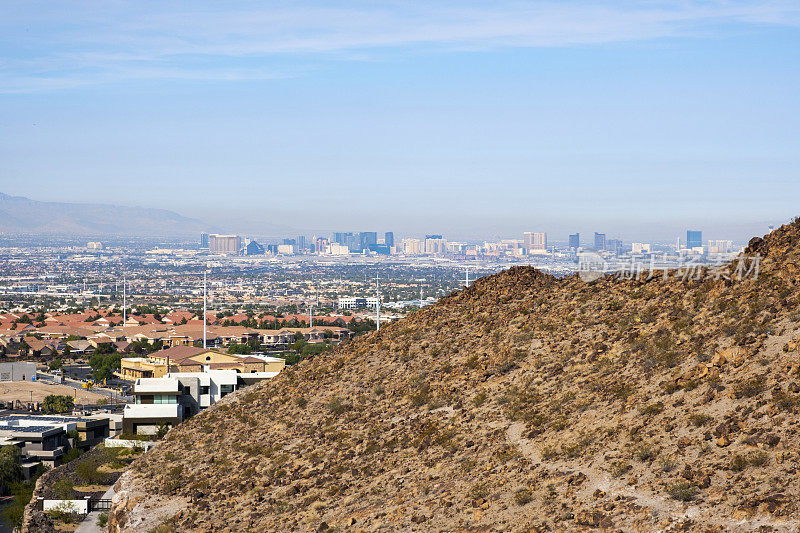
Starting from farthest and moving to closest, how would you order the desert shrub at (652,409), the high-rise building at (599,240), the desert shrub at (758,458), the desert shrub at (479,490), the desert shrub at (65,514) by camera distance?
the high-rise building at (599,240) → the desert shrub at (65,514) → the desert shrub at (652,409) → the desert shrub at (479,490) → the desert shrub at (758,458)

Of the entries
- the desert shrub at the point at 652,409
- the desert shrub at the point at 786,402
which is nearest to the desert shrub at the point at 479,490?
the desert shrub at the point at 652,409

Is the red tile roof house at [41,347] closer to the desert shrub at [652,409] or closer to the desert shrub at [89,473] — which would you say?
the desert shrub at [89,473]

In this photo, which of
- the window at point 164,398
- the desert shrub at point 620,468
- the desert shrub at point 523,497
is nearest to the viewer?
the desert shrub at point 620,468

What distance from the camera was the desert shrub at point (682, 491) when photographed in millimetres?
10141

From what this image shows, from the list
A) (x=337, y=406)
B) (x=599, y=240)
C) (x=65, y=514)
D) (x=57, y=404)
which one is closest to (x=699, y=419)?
(x=337, y=406)

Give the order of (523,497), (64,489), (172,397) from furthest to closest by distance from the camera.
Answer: (172,397) < (64,489) < (523,497)

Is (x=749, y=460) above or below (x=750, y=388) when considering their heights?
below

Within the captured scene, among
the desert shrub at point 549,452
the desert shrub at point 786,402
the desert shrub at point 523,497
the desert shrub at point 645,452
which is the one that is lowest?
the desert shrub at point 523,497

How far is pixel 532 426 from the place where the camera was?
547 inches

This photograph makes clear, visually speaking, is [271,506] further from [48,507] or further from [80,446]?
[80,446]

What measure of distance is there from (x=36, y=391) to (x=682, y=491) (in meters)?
51.0

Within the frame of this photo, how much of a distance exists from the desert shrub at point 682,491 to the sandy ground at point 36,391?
4635 centimetres

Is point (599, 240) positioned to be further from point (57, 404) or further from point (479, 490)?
point (479, 490)

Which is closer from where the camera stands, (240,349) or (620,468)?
(620,468)
